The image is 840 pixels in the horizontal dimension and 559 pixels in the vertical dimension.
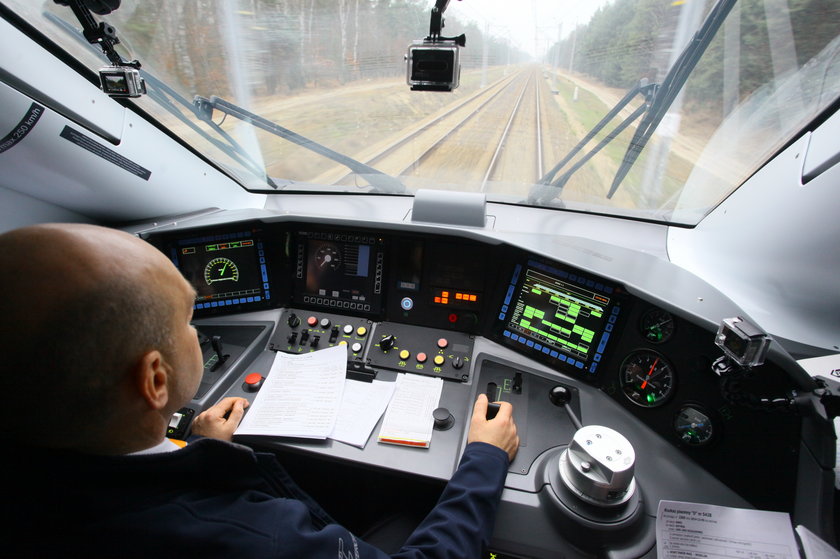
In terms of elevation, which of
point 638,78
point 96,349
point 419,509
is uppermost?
point 638,78

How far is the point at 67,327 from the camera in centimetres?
59

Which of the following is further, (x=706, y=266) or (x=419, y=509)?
(x=706, y=266)

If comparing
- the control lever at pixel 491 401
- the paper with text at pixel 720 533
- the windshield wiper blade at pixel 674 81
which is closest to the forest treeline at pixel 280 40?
the windshield wiper blade at pixel 674 81

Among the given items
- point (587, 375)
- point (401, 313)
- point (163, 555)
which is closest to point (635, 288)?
point (587, 375)

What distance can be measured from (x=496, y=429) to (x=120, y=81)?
1.77 metres

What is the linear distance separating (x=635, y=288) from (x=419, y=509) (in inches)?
40.2

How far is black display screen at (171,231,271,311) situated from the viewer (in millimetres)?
1951

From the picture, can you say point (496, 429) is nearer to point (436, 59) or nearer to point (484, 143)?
point (436, 59)

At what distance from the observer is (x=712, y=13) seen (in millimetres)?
1458

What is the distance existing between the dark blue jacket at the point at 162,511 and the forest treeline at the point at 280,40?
1740mm

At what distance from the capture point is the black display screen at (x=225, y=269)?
76.8 inches

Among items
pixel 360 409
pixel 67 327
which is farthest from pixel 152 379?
pixel 360 409

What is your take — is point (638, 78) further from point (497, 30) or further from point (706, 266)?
point (706, 266)

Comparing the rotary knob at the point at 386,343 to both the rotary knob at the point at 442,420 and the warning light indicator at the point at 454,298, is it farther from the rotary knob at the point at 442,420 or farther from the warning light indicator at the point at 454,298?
the rotary knob at the point at 442,420
